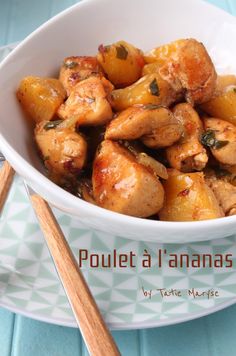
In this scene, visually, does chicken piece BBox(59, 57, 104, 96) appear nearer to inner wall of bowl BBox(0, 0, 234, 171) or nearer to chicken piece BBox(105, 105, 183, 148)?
inner wall of bowl BBox(0, 0, 234, 171)

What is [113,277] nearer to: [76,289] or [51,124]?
[76,289]

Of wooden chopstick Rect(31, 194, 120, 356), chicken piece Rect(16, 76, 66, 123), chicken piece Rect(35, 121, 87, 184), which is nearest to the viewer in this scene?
wooden chopstick Rect(31, 194, 120, 356)

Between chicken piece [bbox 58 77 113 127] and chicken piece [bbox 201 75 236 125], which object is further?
chicken piece [bbox 201 75 236 125]

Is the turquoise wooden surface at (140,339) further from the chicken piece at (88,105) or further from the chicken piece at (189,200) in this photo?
the chicken piece at (88,105)

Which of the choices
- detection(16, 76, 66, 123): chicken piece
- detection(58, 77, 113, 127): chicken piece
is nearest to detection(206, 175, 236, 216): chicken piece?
detection(58, 77, 113, 127): chicken piece

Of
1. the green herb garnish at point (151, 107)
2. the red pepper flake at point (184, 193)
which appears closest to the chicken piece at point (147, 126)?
the green herb garnish at point (151, 107)

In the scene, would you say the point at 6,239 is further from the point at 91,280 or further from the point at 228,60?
the point at 228,60

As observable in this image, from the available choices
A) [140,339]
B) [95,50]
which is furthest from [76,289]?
[95,50]

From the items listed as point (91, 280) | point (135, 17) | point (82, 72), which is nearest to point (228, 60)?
point (135, 17)
